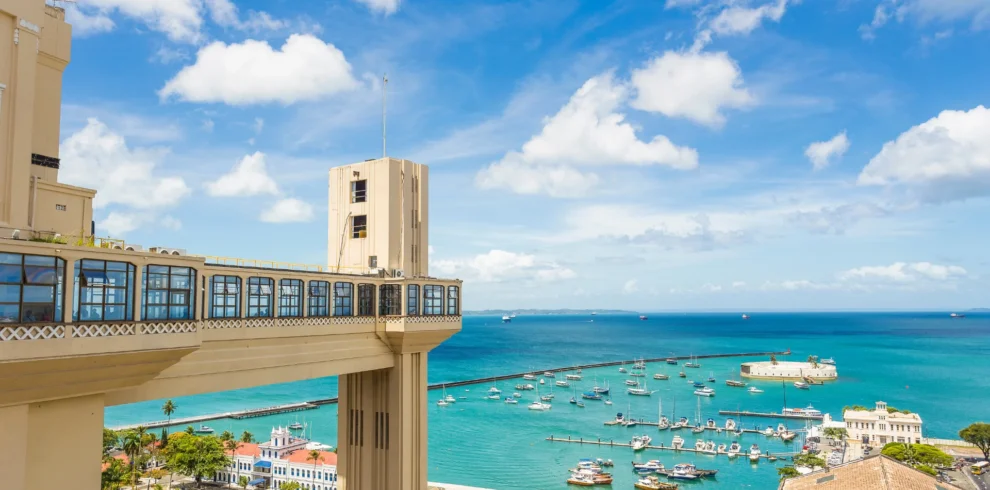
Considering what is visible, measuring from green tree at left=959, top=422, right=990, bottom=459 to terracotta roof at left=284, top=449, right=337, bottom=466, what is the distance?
2871 inches

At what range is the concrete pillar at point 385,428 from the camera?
25.7 metres

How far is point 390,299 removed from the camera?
25.2 m

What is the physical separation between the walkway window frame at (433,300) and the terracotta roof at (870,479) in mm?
22789

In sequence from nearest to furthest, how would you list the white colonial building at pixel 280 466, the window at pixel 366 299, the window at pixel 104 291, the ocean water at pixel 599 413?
1. the window at pixel 104 291
2. the window at pixel 366 299
3. the white colonial building at pixel 280 466
4. the ocean water at pixel 599 413

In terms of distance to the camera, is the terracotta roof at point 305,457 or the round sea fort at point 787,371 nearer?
the terracotta roof at point 305,457

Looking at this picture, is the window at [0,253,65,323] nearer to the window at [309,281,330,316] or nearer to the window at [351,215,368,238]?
the window at [309,281,330,316]

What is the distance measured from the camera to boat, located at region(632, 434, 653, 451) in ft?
279

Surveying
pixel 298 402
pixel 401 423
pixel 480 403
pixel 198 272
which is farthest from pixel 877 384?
pixel 198 272

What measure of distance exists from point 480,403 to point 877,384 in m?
88.2

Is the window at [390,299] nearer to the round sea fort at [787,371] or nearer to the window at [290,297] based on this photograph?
the window at [290,297]

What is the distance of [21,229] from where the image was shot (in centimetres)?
1407

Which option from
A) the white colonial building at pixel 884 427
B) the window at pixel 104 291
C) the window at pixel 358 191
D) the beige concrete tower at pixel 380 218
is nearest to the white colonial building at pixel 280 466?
the beige concrete tower at pixel 380 218

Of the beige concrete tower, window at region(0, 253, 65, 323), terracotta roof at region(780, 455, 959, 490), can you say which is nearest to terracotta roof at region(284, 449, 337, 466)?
the beige concrete tower

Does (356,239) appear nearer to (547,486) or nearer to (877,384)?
(547,486)
